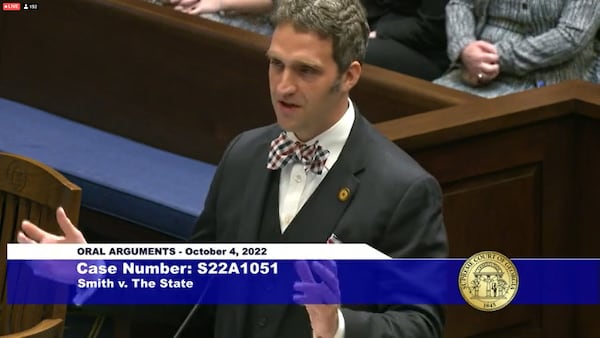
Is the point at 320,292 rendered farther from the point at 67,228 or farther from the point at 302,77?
the point at 67,228

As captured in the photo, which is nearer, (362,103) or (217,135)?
(362,103)

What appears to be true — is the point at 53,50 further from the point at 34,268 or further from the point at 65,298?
the point at 34,268

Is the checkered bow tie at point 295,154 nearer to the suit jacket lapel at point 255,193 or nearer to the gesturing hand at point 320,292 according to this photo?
the suit jacket lapel at point 255,193

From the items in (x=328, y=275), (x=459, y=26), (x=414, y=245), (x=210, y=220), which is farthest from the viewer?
(x=459, y=26)

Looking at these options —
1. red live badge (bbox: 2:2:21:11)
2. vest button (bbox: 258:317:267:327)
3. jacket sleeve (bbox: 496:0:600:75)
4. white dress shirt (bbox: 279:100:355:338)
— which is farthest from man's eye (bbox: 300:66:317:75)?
red live badge (bbox: 2:2:21:11)

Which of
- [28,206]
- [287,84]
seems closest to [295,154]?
[287,84]

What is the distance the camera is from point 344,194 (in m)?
2.91

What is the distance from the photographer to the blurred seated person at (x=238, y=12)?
5.56 meters

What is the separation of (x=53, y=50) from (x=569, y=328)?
233 centimetres

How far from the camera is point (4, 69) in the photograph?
5.76 meters

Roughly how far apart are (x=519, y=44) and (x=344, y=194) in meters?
2.35

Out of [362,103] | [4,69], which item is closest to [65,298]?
[362,103]

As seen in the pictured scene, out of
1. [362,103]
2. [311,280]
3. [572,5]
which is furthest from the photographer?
[572,5]

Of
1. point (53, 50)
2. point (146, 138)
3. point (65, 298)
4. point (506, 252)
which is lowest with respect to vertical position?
point (65, 298)
